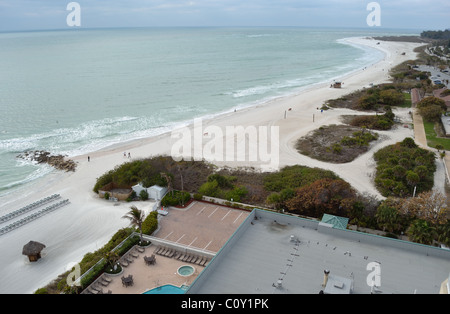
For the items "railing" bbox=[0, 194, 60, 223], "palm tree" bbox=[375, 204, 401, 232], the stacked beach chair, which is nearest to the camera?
"palm tree" bbox=[375, 204, 401, 232]

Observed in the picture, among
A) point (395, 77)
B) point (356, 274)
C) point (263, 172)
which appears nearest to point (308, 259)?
point (356, 274)

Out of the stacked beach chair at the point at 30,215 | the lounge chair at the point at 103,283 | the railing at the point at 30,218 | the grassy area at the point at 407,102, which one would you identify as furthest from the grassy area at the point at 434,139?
the stacked beach chair at the point at 30,215

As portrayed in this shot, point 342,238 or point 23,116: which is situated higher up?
point 23,116

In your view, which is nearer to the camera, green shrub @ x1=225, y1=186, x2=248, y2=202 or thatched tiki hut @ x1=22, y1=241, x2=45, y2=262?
thatched tiki hut @ x1=22, y1=241, x2=45, y2=262

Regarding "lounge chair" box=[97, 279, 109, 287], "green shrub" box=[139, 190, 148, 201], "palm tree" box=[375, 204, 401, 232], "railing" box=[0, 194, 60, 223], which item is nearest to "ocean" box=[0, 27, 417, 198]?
"railing" box=[0, 194, 60, 223]

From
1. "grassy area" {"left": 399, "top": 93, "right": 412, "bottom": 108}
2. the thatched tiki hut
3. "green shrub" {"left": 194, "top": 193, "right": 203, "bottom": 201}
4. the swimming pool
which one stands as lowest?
the swimming pool

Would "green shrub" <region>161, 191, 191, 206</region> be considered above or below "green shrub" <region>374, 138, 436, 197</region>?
below

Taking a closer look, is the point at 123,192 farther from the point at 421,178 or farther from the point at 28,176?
the point at 421,178

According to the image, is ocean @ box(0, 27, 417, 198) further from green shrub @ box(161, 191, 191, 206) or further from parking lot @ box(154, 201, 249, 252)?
parking lot @ box(154, 201, 249, 252)
